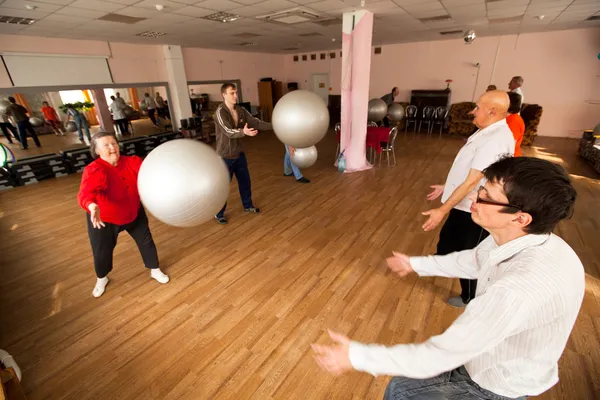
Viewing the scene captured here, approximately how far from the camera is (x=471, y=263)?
120 centimetres

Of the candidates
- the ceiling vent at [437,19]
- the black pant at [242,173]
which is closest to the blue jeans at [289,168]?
the black pant at [242,173]

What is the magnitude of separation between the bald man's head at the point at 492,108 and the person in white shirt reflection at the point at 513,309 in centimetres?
114

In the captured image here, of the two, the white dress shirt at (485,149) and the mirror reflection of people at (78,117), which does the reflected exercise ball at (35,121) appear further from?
the white dress shirt at (485,149)

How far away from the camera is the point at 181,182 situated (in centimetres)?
168

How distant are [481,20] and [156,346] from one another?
8.15 metres

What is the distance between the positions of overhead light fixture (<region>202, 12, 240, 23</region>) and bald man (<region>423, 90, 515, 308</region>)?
4678 millimetres

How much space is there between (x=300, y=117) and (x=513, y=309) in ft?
8.75

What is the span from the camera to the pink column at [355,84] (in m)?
5.05

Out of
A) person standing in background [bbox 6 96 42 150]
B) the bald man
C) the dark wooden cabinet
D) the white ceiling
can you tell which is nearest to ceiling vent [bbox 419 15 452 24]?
the white ceiling

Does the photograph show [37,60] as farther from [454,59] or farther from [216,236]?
[454,59]

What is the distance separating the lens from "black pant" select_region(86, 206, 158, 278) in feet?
7.57

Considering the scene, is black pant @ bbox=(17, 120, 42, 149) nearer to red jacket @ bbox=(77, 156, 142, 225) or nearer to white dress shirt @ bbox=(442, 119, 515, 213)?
red jacket @ bbox=(77, 156, 142, 225)

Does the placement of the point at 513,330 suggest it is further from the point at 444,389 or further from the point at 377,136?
the point at 377,136

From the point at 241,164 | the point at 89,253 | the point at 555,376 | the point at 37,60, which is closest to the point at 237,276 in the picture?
the point at 241,164
